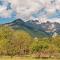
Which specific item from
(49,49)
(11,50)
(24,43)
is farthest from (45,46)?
(11,50)

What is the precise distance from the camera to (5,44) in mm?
154875

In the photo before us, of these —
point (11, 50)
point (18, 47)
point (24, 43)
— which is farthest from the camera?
point (24, 43)

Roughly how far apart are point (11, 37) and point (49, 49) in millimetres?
27799

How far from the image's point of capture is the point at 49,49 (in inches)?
6368

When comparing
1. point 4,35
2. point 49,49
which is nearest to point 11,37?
point 4,35

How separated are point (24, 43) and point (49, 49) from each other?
18.5 meters

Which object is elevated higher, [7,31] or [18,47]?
[7,31]

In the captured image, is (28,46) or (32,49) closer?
(32,49)

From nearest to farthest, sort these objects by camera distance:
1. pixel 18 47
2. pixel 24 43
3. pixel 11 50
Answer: pixel 11 50, pixel 18 47, pixel 24 43

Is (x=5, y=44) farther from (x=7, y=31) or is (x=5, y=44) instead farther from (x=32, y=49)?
(x=32, y=49)

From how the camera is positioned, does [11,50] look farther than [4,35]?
No

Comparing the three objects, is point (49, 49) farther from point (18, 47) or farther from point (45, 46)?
point (18, 47)

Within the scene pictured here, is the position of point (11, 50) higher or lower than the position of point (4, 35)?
lower

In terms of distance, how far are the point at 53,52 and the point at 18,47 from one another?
23890mm
